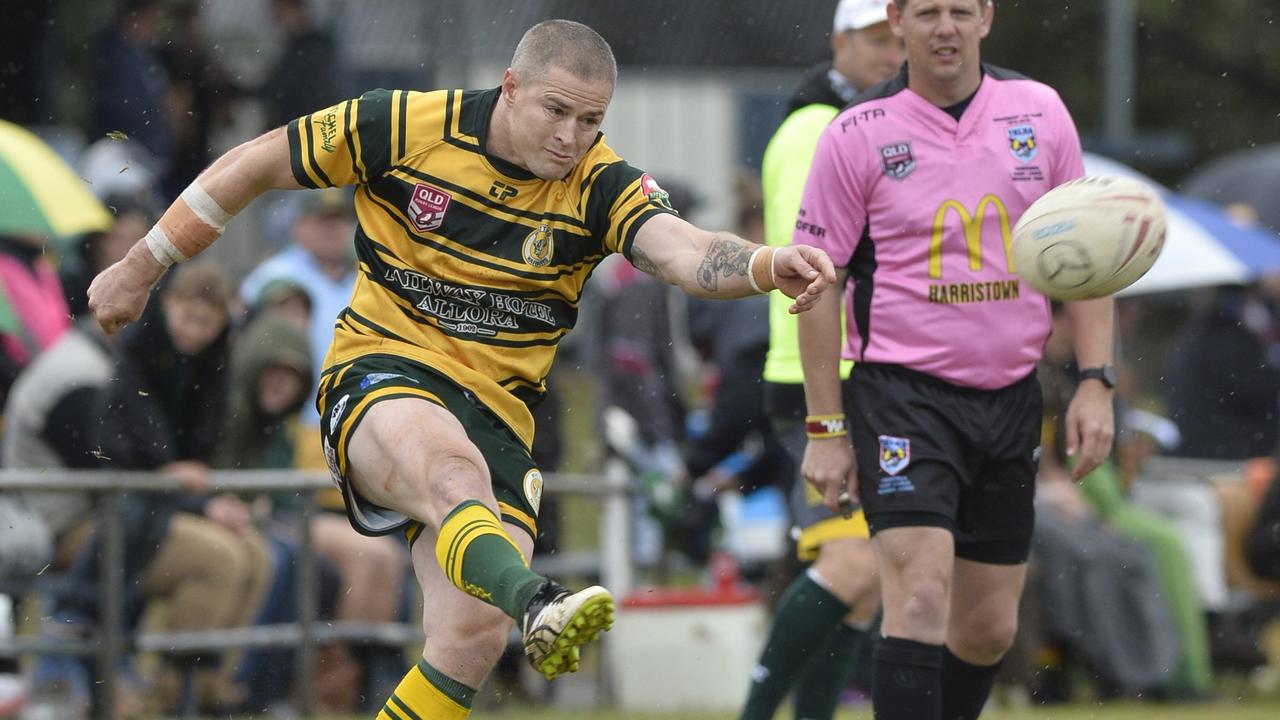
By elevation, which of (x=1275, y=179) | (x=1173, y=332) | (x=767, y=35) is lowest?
(x=1173, y=332)

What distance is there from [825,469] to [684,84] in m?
19.0

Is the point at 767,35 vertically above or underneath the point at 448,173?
above

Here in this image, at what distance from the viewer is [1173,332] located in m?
33.7

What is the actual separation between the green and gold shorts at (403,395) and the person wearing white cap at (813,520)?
1556 mm

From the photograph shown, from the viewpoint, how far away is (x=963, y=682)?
6.71 metres

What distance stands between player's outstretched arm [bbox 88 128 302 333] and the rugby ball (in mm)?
2191

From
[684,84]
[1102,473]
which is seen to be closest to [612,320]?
[1102,473]

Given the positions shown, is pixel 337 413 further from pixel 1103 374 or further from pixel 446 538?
pixel 1103 374

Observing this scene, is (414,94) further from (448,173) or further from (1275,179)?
(1275,179)

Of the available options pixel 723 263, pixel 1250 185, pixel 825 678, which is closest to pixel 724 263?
pixel 723 263

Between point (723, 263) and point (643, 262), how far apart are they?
331mm

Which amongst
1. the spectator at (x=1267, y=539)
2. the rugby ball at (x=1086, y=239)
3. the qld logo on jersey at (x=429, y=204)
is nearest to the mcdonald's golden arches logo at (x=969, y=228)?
the rugby ball at (x=1086, y=239)

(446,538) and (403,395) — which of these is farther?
(403,395)

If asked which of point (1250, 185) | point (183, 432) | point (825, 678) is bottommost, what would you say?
point (825, 678)
